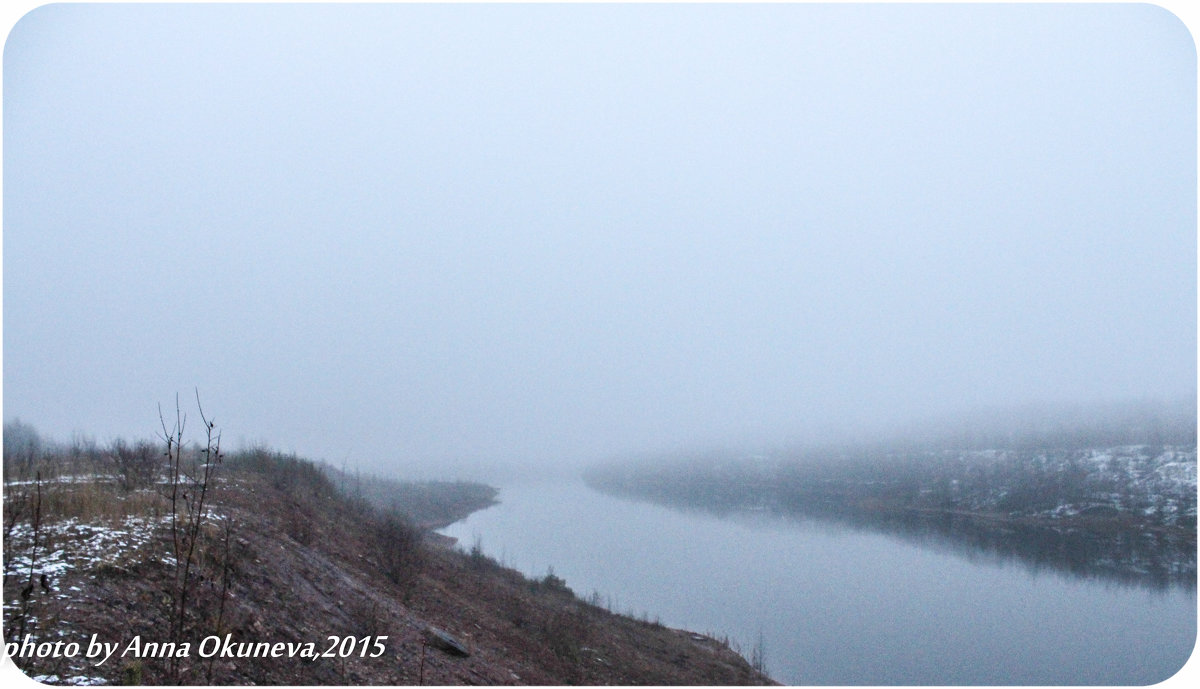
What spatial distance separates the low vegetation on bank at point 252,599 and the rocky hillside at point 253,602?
3 centimetres

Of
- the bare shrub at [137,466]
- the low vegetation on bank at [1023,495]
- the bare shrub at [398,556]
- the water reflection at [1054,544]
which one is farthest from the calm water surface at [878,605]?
the bare shrub at [137,466]

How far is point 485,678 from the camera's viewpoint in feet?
26.9

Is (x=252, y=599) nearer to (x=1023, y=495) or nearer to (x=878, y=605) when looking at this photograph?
(x=878, y=605)

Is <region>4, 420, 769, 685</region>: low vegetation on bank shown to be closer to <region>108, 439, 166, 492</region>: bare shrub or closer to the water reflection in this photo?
<region>108, 439, 166, 492</region>: bare shrub

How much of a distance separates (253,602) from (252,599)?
7 cm

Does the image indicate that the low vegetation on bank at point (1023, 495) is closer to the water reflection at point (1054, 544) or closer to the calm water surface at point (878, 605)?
the water reflection at point (1054, 544)

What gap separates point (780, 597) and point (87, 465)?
23.2m

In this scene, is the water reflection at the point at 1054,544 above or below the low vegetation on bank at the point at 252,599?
below

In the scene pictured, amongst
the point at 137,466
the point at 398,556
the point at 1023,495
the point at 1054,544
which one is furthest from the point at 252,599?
the point at 1023,495

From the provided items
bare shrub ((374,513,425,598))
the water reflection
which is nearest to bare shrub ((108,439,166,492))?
bare shrub ((374,513,425,598))

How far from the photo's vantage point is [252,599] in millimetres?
6730

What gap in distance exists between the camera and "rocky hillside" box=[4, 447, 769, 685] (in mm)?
4695

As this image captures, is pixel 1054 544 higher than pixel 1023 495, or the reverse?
pixel 1023 495

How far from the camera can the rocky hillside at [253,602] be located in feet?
15.4
